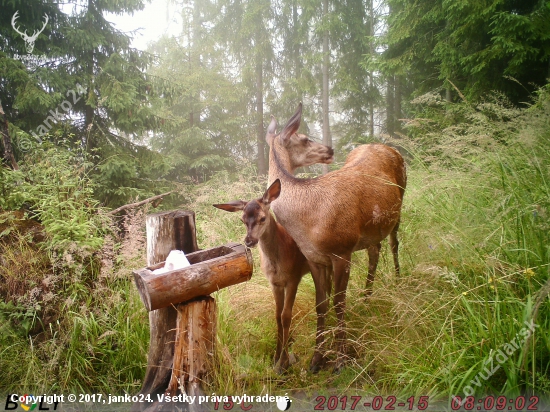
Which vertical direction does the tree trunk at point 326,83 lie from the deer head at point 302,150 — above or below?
above

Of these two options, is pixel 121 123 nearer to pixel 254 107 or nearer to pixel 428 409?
pixel 254 107

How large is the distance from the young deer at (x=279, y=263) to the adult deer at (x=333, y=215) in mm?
134

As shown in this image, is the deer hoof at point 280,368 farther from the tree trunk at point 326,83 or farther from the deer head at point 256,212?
the tree trunk at point 326,83

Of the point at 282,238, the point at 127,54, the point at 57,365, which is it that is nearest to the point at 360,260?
the point at 282,238

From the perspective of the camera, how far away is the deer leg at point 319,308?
9.17ft

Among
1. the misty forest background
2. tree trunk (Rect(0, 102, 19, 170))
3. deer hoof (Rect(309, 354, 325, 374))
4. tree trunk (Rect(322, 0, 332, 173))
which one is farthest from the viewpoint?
tree trunk (Rect(322, 0, 332, 173))

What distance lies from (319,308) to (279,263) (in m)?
0.47

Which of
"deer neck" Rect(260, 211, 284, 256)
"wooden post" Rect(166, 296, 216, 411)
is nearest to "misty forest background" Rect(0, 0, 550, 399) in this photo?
"wooden post" Rect(166, 296, 216, 411)

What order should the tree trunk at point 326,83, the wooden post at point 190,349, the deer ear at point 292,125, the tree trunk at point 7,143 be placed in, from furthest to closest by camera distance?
the tree trunk at point 326,83 → the tree trunk at point 7,143 → the deer ear at point 292,125 → the wooden post at point 190,349

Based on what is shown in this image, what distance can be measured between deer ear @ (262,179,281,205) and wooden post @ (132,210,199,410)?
0.58m

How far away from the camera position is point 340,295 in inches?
109

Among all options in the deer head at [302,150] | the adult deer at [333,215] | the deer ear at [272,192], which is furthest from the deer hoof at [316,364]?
the deer head at [302,150]

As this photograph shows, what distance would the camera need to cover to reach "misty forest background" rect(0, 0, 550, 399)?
228 cm

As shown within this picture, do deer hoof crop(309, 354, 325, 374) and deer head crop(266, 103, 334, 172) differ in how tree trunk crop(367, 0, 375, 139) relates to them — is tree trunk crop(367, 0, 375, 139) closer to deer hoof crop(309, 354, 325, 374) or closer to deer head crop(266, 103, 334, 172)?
deer head crop(266, 103, 334, 172)
